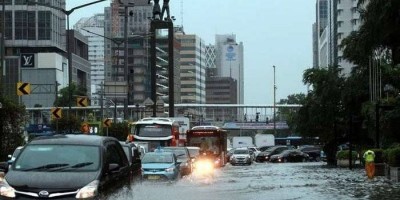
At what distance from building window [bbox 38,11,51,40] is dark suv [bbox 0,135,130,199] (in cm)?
11398

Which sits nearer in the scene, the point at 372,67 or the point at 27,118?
the point at 27,118

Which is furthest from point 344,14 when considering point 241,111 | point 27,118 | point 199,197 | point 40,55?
point 199,197

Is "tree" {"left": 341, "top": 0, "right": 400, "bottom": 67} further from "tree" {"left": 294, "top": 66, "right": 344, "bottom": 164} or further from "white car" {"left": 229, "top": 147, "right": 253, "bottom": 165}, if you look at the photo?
"white car" {"left": 229, "top": 147, "right": 253, "bottom": 165}

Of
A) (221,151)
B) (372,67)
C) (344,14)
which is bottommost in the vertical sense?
(221,151)

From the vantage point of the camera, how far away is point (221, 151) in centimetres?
5306

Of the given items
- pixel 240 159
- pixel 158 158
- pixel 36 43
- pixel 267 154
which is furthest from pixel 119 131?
pixel 36 43

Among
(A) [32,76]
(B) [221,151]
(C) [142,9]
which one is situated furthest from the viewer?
(C) [142,9]

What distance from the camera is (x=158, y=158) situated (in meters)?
27.7

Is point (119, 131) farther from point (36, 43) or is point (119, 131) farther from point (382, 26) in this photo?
point (36, 43)

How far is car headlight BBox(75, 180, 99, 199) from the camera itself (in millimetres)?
11711

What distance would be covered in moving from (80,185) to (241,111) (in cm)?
17510

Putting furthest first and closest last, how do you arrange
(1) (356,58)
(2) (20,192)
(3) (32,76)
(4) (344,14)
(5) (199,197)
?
1. (4) (344,14)
2. (3) (32,76)
3. (1) (356,58)
4. (5) (199,197)
5. (2) (20,192)

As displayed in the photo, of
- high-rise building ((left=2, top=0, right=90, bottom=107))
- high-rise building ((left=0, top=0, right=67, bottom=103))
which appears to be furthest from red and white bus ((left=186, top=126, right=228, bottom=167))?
high-rise building ((left=0, top=0, right=67, bottom=103))

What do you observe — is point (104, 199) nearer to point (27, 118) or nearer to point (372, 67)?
point (27, 118)
